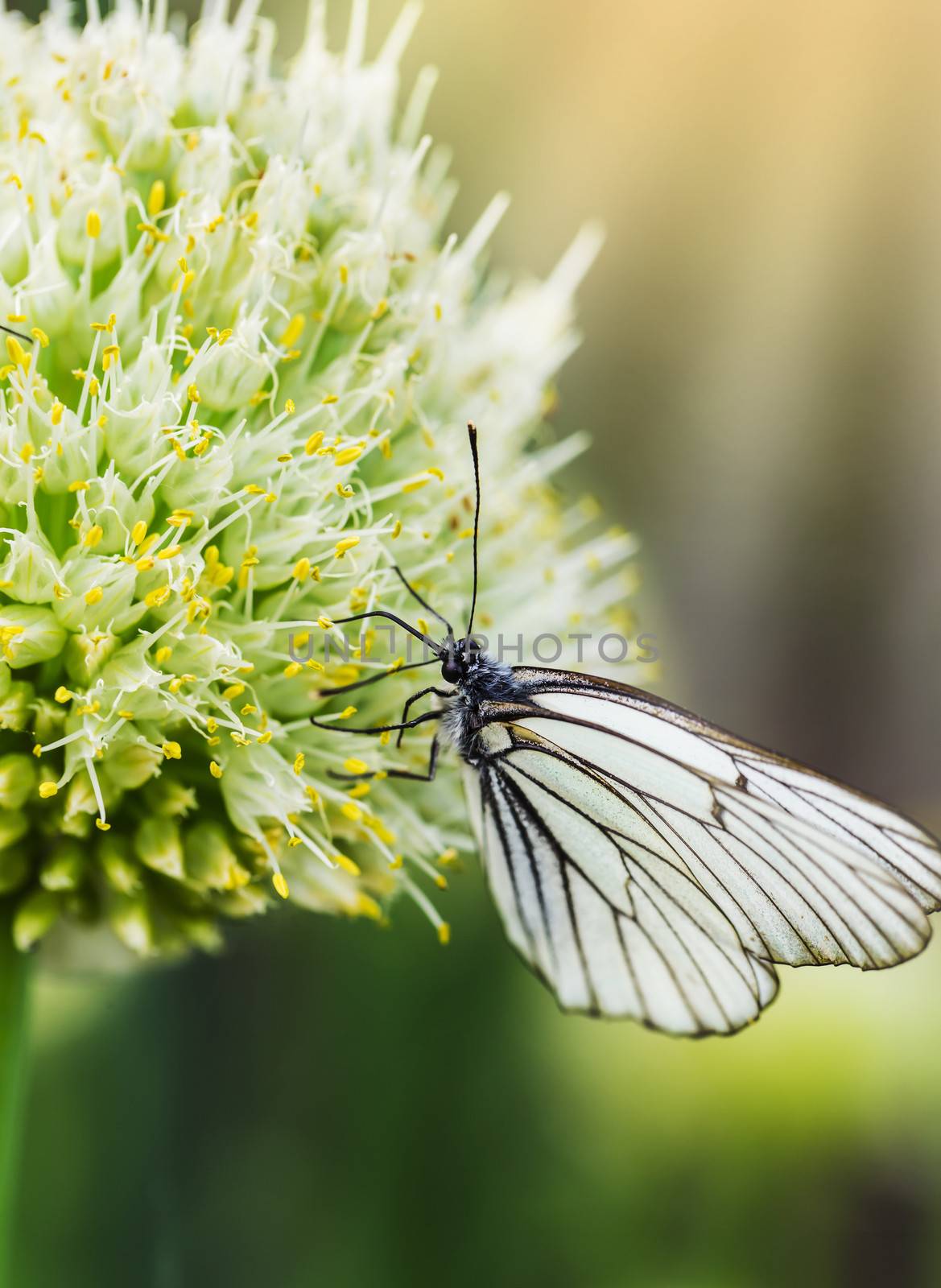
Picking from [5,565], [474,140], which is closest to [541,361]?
[5,565]

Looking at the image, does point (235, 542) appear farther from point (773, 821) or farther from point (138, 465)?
point (773, 821)

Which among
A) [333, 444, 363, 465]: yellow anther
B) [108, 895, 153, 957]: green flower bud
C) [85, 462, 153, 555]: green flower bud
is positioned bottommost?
[108, 895, 153, 957]: green flower bud

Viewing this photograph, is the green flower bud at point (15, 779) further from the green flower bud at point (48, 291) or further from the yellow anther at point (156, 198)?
the yellow anther at point (156, 198)

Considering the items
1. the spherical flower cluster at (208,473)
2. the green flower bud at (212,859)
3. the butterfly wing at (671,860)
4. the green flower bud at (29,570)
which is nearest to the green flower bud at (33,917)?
the spherical flower cluster at (208,473)

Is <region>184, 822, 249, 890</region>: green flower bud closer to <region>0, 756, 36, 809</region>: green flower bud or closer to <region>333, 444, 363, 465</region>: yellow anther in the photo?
<region>0, 756, 36, 809</region>: green flower bud

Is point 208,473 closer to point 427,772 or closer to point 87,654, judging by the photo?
point 87,654

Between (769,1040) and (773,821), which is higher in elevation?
(773,821)

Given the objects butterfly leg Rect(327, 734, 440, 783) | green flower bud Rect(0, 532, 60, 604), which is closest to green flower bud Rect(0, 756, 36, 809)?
green flower bud Rect(0, 532, 60, 604)

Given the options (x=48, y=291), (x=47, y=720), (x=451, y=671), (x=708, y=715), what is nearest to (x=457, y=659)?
(x=451, y=671)
